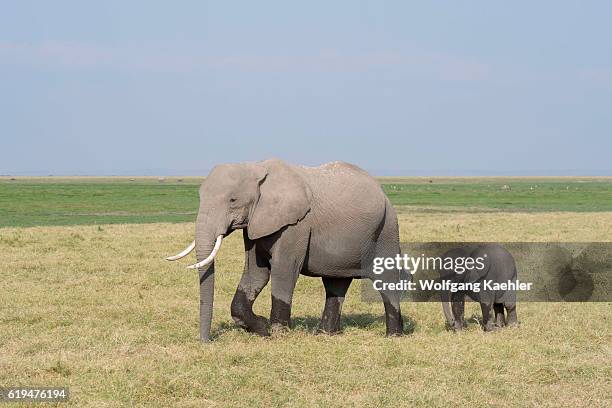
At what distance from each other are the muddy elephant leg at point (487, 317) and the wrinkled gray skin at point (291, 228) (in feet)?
4.47

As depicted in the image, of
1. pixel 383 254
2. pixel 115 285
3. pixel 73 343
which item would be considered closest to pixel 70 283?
pixel 115 285

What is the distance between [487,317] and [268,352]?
3.82 meters

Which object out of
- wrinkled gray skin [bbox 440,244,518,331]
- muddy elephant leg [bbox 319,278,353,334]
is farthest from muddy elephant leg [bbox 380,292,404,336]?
wrinkled gray skin [bbox 440,244,518,331]

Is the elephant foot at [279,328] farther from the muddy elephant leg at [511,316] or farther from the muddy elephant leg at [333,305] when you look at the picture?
the muddy elephant leg at [511,316]

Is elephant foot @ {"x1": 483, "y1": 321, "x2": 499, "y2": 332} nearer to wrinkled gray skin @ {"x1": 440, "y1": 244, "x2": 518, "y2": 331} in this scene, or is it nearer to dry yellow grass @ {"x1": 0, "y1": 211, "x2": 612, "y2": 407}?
wrinkled gray skin @ {"x1": 440, "y1": 244, "x2": 518, "y2": 331}

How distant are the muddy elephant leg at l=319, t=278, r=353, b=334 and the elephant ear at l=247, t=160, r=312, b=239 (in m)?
1.53

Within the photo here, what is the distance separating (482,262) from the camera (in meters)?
11.4

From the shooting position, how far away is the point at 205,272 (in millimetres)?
9500

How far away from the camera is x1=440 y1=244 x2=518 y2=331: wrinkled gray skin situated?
11.3m

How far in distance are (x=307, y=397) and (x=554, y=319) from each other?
5.96 m

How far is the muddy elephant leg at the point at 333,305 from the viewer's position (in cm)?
1086

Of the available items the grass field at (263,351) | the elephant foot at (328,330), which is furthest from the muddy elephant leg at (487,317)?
the elephant foot at (328,330)

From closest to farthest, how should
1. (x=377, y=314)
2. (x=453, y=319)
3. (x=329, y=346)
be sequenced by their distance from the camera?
(x=329, y=346)
(x=453, y=319)
(x=377, y=314)

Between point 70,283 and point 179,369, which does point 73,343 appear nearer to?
point 179,369
